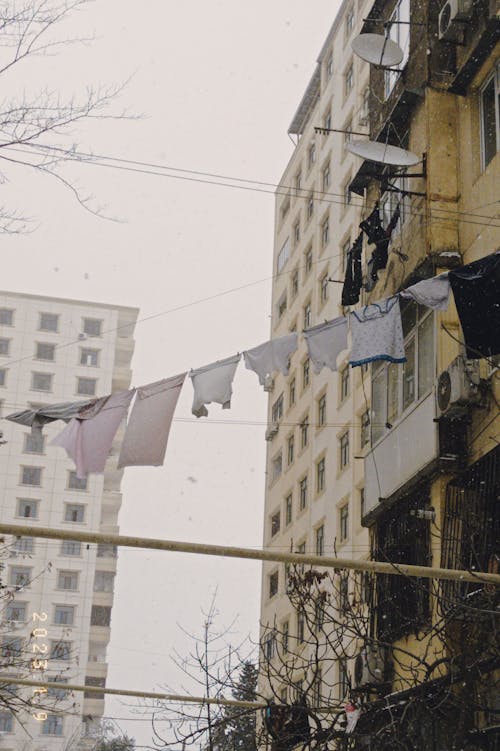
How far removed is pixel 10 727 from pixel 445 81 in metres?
59.2

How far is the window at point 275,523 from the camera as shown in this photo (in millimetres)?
42159

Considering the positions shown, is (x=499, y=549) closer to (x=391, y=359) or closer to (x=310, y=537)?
(x=391, y=359)

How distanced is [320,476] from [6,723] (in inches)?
1477

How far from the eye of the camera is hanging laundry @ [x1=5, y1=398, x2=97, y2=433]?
13695 millimetres

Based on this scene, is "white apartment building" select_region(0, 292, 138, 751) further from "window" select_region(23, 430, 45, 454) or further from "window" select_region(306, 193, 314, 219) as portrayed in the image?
"window" select_region(306, 193, 314, 219)

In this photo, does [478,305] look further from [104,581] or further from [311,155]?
[104,581]

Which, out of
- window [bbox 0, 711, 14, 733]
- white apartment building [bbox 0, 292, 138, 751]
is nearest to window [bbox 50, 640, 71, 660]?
white apartment building [bbox 0, 292, 138, 751]

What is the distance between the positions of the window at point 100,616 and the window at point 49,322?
63.6 feet

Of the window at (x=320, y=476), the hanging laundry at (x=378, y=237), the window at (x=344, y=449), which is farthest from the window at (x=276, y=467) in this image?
the hanging laundry at (x=378, y=237)

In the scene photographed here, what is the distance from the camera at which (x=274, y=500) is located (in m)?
43.0

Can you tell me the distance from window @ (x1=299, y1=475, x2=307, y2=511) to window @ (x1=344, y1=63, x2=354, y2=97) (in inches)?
561

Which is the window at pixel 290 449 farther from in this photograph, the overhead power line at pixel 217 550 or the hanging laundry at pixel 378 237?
the overhead power line at pixel 217 550

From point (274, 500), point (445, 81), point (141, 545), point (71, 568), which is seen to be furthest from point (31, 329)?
point (141, 545)

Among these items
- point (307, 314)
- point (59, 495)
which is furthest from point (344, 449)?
point (59, 495)
